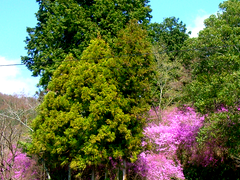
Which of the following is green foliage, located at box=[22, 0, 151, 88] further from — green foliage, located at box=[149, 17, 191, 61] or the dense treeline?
green foliage, located at box=[149, 17, 191, 61]

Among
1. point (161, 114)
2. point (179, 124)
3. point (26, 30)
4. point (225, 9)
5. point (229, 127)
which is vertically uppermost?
point (26, 30)

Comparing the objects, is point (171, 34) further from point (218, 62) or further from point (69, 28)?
point (218, 62)

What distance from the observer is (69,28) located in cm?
1596

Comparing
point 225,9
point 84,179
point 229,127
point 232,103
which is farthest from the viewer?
point 84,179

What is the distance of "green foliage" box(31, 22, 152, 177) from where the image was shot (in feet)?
33.9

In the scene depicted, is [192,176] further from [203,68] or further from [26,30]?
[26,30]

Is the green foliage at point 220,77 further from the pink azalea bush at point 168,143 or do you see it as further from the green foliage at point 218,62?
the pink azalea bush at point 168,143

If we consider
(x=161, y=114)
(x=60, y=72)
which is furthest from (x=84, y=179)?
(x=161, y=114)

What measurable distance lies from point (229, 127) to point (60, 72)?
686cm

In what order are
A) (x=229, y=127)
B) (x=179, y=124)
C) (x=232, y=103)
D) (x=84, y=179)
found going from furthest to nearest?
(x=179, y=124), (x=84, y=179), (x=229, y=127), (x=232, y=103)

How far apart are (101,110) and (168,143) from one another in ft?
14.9

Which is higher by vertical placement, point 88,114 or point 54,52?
point 54,52

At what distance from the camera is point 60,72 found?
478 inches

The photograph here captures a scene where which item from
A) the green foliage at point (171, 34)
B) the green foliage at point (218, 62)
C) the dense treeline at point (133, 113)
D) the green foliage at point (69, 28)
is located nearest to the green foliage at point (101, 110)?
the dense treeline at point (133, 113)
